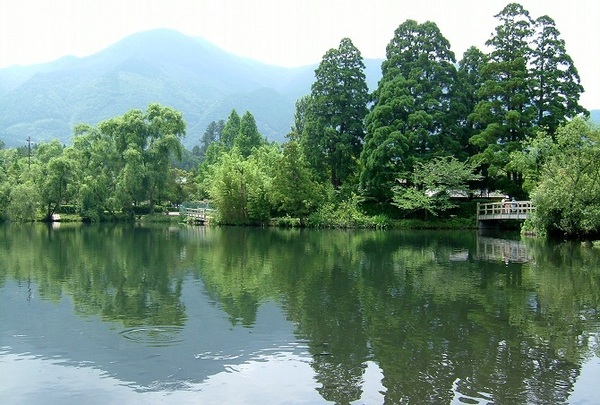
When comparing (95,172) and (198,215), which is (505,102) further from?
(95,172)

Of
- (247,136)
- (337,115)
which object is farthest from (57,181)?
(337,115)

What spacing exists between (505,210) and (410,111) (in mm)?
9992

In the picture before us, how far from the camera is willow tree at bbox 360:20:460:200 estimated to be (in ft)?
137

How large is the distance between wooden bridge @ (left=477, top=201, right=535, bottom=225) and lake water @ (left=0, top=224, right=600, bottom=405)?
16.2 m

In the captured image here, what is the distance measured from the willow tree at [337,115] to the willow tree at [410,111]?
2.28m

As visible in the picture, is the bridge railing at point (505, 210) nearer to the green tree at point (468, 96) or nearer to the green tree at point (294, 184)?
the green tree at point (468, 96)

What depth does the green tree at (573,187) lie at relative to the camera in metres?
29.7

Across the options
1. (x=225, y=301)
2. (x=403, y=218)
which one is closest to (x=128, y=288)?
(x=225, y=301)

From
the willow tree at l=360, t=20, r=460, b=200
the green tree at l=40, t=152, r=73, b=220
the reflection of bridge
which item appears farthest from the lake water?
the green tree at l=40, t=152, r=73, b=220

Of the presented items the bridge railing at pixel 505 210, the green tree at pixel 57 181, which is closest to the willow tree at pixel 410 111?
the bridge railing at pixel 505 210

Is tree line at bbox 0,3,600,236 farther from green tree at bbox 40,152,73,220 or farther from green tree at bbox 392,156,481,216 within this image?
green tree at bbox 40,152,73,220

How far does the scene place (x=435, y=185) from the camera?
137 feet

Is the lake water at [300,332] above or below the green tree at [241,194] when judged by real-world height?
below

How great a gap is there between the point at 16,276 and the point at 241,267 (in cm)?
717
